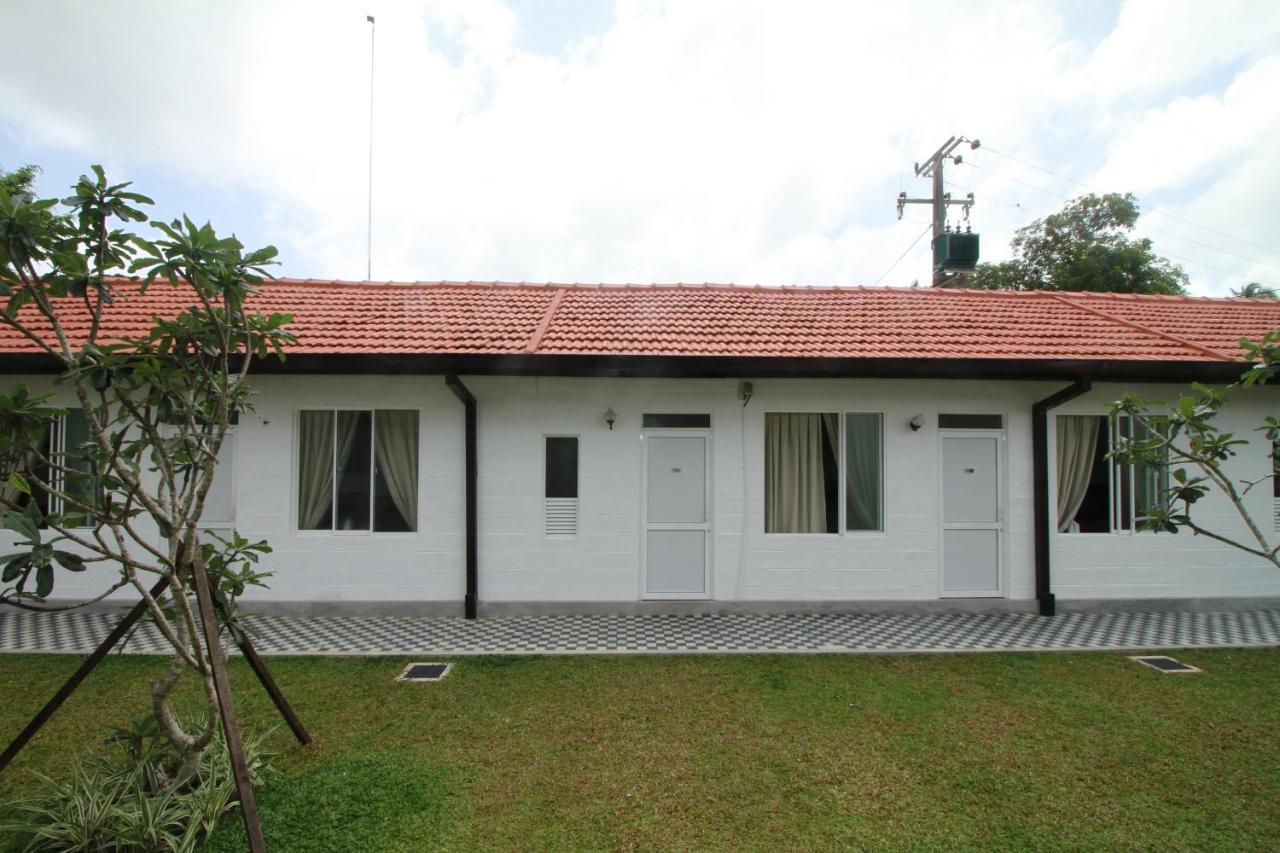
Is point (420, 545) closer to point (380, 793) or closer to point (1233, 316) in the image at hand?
point (380, 793)

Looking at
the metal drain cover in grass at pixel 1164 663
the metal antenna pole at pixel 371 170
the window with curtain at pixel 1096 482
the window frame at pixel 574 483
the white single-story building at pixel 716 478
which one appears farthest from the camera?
the metal antenna pole at pixel 371 170

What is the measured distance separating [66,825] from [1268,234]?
25176 mm

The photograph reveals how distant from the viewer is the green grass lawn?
10.6 ft

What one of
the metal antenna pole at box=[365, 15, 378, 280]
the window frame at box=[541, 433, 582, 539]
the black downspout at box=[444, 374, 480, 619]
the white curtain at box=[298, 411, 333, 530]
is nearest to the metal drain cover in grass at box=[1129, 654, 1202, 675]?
the window frame at box=[541, 433, 582, 539]

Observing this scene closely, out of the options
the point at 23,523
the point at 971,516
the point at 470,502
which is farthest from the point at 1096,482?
the point at 23,523

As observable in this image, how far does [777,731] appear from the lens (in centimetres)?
435

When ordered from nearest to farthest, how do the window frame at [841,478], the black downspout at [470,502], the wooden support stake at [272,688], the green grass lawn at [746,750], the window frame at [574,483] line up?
the green grass lawn at [746,750], the wooden support stake at [272,688], the black downspout at [470,502], the window frame at [574,483], the window frame at [841,478]

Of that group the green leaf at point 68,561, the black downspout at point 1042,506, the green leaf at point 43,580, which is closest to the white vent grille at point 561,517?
the green leaf at point 68,561

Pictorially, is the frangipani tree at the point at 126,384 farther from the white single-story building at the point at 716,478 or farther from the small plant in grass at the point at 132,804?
the white single-story building at the point at 716,478

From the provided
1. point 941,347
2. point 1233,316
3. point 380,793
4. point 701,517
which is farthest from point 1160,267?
point 380,793

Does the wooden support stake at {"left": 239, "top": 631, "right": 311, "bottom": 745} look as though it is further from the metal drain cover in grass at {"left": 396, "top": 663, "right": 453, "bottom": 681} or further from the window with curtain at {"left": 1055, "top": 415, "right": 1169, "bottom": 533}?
the window with curtain at {"left": 1055, "top": 415, "right": 1169, "bottom": 533}

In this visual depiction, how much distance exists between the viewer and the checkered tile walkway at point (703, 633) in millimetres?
6199

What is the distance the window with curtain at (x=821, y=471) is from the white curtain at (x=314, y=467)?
5398 millimetres

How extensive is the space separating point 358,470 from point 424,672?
3003mm
